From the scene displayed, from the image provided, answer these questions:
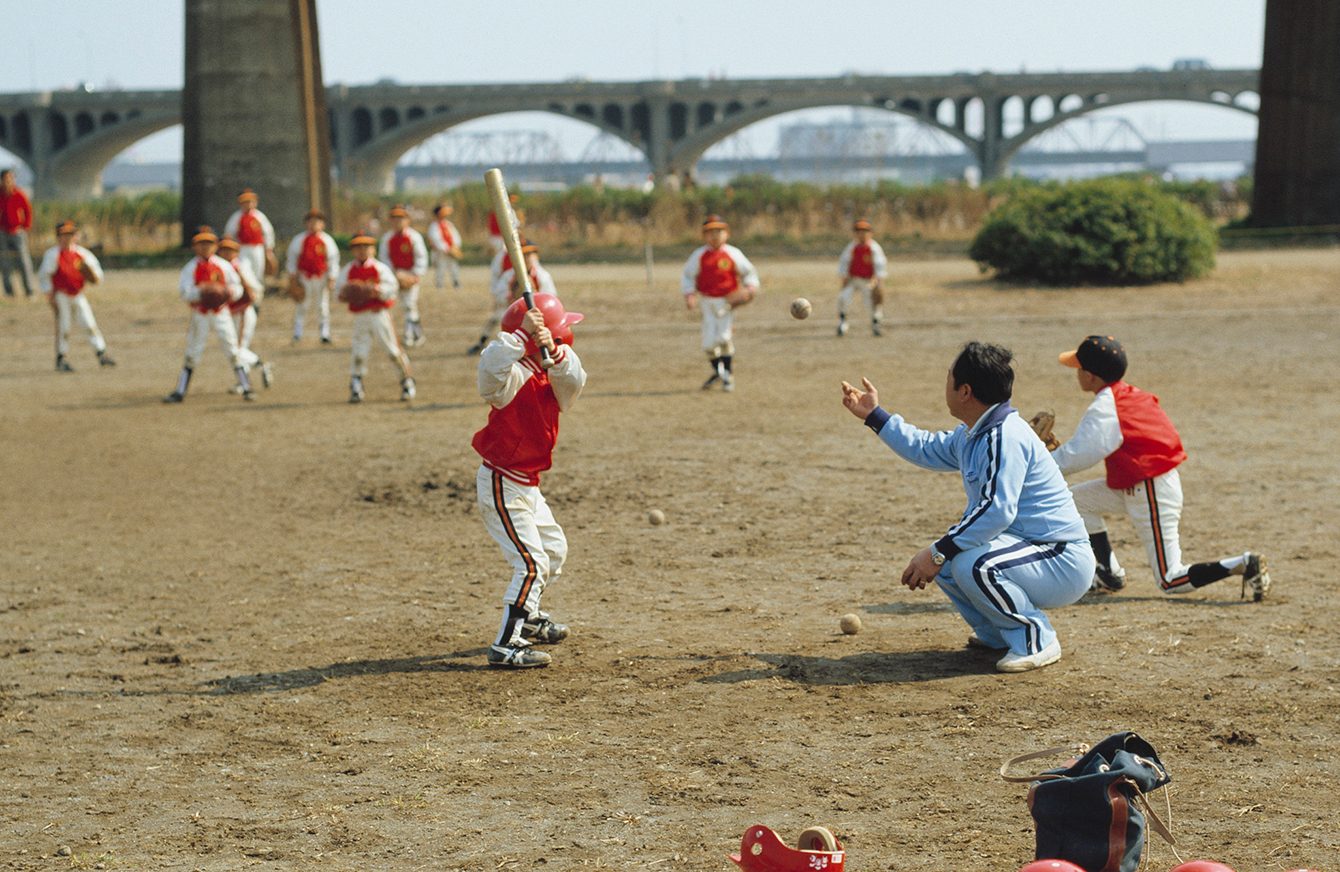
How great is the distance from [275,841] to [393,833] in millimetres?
386

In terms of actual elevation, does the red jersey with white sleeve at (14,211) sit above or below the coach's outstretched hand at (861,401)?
above

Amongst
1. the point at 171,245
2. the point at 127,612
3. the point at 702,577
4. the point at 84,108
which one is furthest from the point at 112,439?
the point at 84,108

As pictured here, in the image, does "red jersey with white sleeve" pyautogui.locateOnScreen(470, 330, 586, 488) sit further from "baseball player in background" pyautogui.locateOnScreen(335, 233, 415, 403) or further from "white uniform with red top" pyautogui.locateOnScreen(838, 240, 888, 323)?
"white uniform with red top" pyautogui.locateOnScreen(838, 240, 888, 323)

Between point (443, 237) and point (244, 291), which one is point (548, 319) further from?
point (443, 237)

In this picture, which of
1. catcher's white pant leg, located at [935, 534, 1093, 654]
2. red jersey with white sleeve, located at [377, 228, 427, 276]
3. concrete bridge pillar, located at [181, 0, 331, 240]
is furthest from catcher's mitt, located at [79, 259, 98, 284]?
catcher's white pant leg, located at [935, 534, 1093, 654]

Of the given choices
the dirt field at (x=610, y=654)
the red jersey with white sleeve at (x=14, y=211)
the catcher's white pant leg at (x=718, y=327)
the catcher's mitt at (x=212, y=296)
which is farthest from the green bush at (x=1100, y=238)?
the red jersey with white sleeve at (x=14, y=211)

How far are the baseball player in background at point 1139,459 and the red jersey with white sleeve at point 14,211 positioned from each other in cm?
2195

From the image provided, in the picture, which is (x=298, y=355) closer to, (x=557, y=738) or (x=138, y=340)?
(x=138, y=340)

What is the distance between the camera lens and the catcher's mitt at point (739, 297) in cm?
1422

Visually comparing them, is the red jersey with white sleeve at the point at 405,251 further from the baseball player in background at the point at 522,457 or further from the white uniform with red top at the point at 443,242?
the baseball player in background at the point at 522,457

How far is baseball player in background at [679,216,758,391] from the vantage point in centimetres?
1463

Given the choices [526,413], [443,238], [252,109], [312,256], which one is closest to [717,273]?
[312,256]

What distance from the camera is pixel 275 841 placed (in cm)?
429

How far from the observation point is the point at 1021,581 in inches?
226
